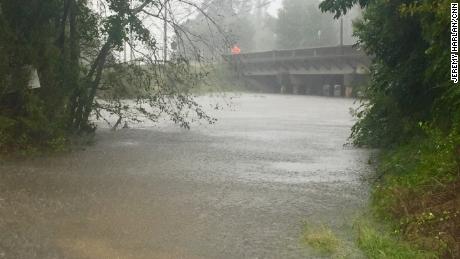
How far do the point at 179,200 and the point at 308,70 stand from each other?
133ft

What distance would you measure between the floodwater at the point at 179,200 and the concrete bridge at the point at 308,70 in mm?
27773

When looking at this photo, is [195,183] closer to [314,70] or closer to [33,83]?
[33,83]

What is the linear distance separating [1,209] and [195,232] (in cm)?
242

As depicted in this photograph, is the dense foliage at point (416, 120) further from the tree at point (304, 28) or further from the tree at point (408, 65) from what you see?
the tree at point (304, 28)

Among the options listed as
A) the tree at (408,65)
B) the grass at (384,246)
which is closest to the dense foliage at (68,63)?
the tree at (408,65)

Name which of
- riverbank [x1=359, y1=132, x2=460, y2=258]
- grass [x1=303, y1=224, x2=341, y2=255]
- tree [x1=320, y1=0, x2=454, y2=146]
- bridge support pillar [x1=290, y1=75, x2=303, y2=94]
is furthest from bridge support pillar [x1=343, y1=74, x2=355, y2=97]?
grass [x1=303, y1=224, x2=341, y2=255]

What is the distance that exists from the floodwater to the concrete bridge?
2777 centimetres

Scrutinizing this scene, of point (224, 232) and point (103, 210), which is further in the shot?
point (103, 210)

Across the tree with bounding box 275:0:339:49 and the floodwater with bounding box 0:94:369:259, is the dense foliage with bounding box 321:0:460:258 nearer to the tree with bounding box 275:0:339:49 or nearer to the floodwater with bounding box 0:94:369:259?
the floodwater with bounding box 0:94:369:259

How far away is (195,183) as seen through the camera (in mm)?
8578

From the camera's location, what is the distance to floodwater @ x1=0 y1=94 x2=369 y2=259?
5441 millimetres

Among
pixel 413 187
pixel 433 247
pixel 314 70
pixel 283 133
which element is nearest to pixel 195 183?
pixel 413 187

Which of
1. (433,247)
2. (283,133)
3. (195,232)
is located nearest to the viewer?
(433,247)

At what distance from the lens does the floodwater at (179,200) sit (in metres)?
5.44
